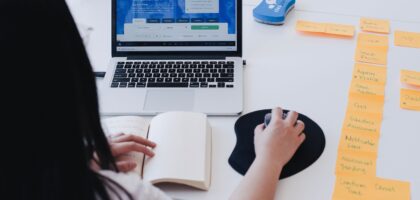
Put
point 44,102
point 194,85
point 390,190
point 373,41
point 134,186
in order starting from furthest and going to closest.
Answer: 1. point 373,41
2. point 194,85
3. point 390,190
4. point 134,186
5. point 44,102

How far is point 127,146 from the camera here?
831 millimetres

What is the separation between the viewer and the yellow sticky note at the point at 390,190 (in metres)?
0.79

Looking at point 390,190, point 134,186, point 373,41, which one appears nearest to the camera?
point 134,186

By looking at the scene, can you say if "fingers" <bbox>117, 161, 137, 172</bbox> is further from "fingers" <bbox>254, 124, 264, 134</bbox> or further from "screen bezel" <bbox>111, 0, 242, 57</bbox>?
"screen bezel" <bbox>111, 0, 242, 57</bbox>

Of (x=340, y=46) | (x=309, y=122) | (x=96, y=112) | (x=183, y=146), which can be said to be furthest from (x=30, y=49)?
(x=340, y=46)

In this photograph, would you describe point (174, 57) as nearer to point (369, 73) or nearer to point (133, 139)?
point (133, 139)

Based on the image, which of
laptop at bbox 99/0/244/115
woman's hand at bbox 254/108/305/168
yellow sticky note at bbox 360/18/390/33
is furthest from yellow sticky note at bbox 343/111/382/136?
yellow sticky note at bbox 360/18/390/33

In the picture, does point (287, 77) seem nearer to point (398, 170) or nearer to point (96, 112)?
point (398, 170)

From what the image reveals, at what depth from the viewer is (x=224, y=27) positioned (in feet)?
3.56

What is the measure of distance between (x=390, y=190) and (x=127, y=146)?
0.47 m

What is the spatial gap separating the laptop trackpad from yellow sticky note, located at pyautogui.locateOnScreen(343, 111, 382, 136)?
1.07 ft

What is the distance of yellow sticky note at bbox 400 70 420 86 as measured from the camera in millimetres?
1051

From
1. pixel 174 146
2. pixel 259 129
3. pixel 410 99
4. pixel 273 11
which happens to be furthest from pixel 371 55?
pixel 174 146

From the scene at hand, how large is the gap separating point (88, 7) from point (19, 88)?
881 millimetres
